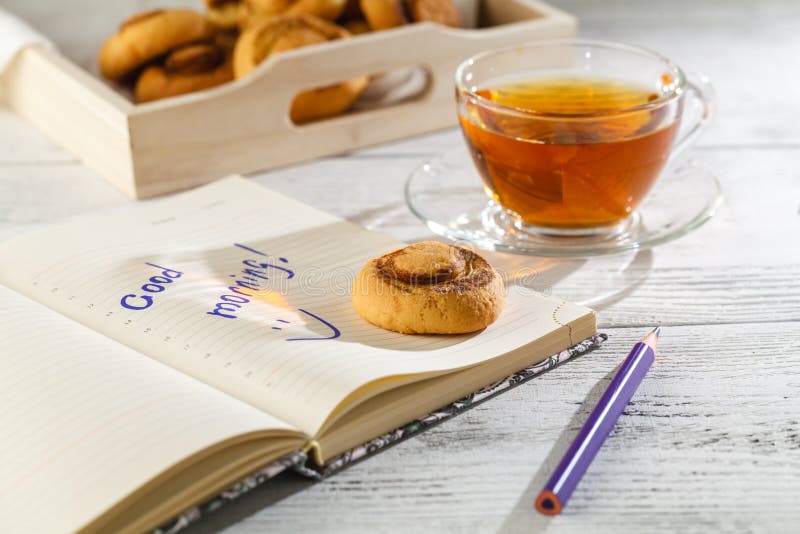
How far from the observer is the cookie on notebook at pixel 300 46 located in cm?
109

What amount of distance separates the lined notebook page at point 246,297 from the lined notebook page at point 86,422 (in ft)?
0.10

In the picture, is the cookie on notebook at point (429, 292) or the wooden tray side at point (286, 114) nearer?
the cookie on notebook at point (429, 292)

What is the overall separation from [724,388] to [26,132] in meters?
0.86

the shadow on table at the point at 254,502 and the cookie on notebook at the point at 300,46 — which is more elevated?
the cookie on notebook at the point at 300,46

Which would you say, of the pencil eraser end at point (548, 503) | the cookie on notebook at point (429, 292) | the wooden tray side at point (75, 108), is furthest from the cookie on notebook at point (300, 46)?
the pencil eraser end at point (548, 503)

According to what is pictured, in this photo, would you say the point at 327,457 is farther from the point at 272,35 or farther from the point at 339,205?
the point at 272,35

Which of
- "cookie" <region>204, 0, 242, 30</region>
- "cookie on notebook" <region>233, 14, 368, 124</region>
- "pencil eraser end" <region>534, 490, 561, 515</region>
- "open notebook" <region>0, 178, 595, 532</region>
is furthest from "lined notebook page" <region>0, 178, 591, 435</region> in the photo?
"cookie" <region>204, 0, 242, 30</region>

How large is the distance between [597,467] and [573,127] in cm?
31

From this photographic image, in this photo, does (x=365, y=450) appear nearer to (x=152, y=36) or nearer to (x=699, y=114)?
(x=699, y=114)

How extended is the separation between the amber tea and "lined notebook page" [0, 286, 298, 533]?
0.36 meters

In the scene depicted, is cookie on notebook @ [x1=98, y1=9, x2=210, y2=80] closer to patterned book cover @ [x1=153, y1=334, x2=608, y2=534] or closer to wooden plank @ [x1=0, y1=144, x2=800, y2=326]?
wooden plank @ [x1=0, y1=144, x2=800, y2=326]

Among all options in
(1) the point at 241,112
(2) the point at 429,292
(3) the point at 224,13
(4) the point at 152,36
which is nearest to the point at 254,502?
(2) the point at 429,292

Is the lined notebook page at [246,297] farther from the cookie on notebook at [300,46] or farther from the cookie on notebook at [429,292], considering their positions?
the cookie on notebook at [300,46]

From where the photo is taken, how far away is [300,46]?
1090 millimetres
